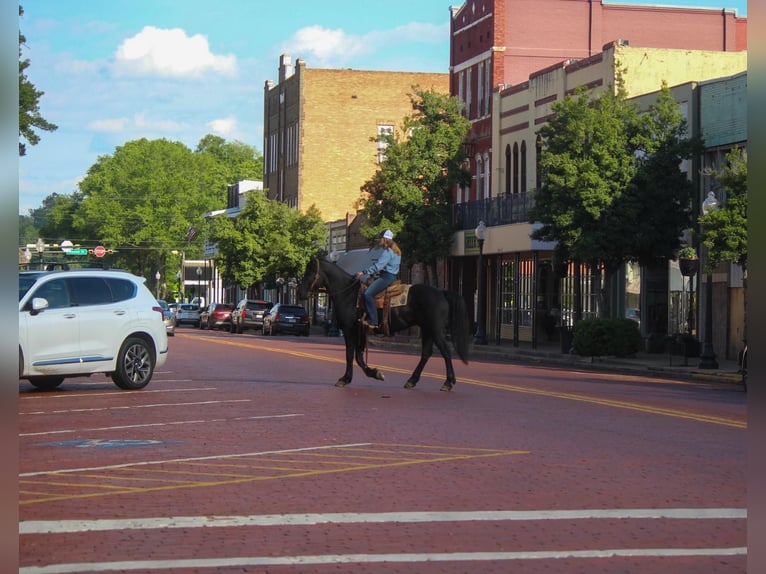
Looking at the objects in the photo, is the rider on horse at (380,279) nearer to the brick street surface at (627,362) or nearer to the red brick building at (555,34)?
the brick street surface at (627,362)

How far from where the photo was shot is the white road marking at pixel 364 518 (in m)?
9.21

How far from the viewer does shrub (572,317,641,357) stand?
37.5m

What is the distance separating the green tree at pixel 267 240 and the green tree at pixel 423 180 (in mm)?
22091

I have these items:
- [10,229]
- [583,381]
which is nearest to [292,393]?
[583,381]

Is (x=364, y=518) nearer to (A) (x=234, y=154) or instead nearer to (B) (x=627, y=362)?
(B) (x=627, y=362)

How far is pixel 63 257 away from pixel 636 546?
12845 cm

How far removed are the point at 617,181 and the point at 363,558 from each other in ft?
105

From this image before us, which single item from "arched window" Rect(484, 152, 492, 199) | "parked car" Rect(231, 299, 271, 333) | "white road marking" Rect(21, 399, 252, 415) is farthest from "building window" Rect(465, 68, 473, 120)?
"white road marking" Rect(21, 399, 252, 415)

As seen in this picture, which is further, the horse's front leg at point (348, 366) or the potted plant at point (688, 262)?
the potted plant at point (688, 262)

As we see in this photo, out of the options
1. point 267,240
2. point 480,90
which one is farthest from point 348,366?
point 267,240

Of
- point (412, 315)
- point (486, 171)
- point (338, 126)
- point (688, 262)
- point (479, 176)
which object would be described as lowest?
point (412, 315)

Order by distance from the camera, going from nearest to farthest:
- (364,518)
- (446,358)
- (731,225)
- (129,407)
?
(364,518) → (129,407) → (446,358) → (731,225)

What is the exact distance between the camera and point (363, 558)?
818 centimetres

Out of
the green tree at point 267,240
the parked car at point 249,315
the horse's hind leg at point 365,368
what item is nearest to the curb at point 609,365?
the horse's hind leg at point 365,368
